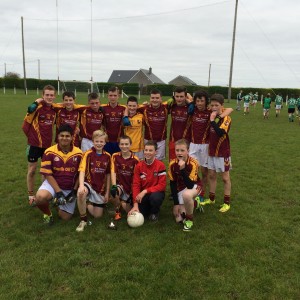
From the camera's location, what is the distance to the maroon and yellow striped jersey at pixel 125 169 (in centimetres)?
540

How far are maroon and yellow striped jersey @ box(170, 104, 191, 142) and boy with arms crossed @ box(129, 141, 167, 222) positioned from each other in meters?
1.08

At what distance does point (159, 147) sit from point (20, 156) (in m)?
4.90

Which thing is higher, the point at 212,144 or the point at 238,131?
the point at 212,144

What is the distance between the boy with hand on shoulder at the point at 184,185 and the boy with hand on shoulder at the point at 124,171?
2.30 ft

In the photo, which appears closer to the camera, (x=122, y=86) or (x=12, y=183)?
(x=12, y=183)

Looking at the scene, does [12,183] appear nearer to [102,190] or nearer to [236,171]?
[102,190]

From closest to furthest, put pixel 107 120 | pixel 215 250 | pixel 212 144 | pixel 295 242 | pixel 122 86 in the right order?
1. pixel 215 250
2. pixel 295 242
3. pixel 212 144
4. pixel 107 120
5. pixel 122 86

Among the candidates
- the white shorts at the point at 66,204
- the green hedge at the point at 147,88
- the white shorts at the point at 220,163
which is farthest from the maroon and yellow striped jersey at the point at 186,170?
the green hedge at the point at 147,88

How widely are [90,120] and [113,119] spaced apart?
1.39 feet

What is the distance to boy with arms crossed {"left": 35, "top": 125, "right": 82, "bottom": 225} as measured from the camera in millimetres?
5020

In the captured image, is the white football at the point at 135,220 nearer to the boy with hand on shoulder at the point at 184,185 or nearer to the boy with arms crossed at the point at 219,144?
the boy with hand on shoulder at the point at 184,185

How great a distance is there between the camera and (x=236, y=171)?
827 centimetres

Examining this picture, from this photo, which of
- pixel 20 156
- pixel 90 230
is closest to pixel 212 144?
pixel 90 230

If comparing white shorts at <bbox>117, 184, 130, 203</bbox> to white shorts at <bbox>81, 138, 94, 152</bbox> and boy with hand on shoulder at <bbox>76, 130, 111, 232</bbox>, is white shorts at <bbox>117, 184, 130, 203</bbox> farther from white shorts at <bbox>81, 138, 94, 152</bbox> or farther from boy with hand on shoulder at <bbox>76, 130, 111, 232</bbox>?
white shorts at <bbox>81, 138, 94, 152</bbox>
